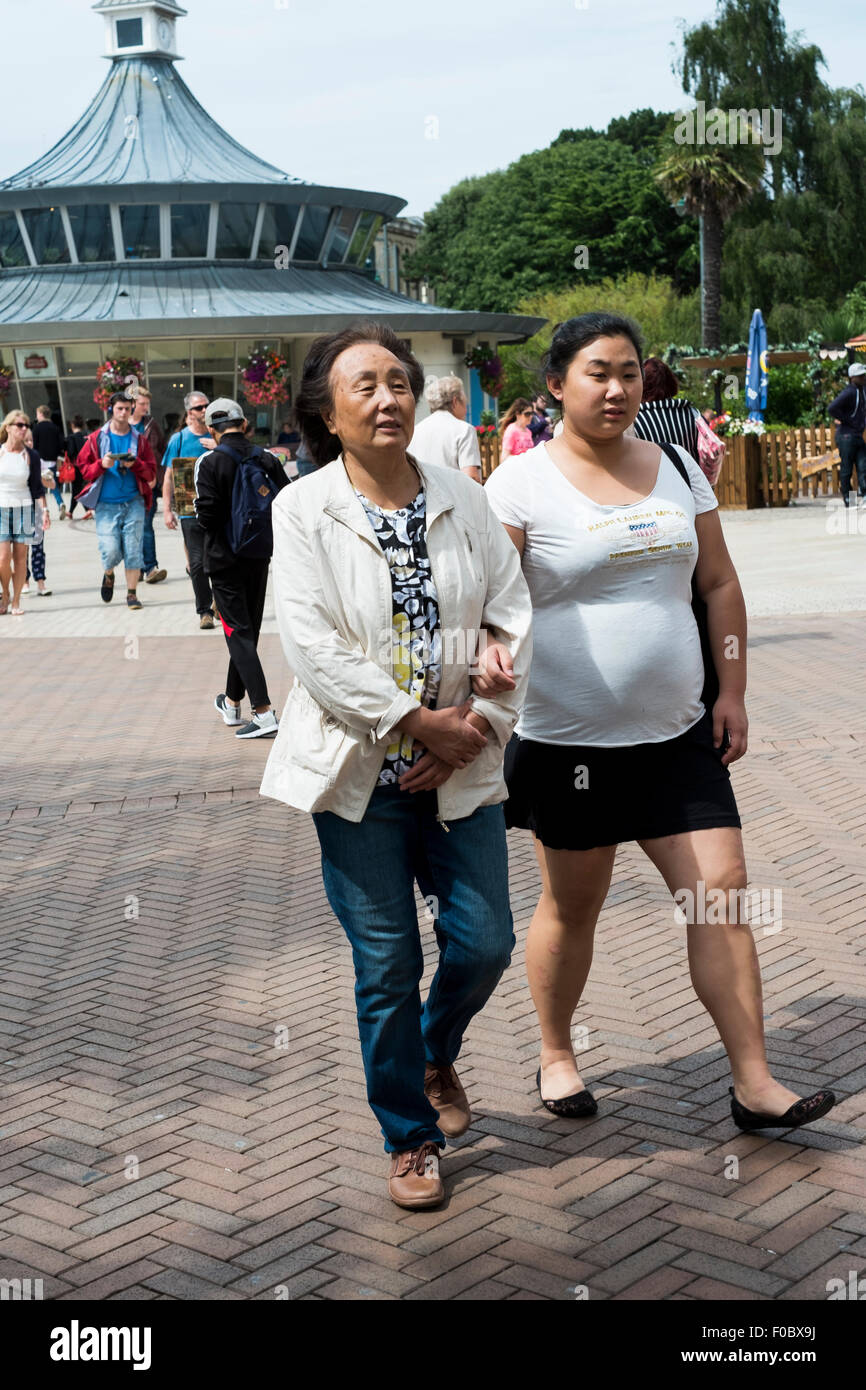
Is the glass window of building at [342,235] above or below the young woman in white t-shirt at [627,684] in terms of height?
above

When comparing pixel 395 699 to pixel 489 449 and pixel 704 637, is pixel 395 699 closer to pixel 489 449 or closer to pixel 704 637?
pixel 704 637

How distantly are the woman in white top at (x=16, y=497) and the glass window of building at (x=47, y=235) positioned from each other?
3029 cm

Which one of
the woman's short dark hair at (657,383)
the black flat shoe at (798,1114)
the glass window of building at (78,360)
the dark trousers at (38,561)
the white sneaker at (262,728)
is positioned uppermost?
the glass window of building at (78,360)

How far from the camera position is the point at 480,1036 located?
4469 millimetres

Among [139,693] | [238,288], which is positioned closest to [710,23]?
[238,288]

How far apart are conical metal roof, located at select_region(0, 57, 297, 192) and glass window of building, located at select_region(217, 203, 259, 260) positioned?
2.55 ft

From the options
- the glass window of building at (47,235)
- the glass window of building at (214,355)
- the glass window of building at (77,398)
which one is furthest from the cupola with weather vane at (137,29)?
the glass window of building at (77,398)

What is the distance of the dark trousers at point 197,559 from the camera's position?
39.1 ft

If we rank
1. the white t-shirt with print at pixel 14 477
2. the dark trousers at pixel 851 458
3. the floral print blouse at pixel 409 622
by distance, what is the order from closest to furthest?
the floral print blouse at pixel 409 622 < the white t-shirt with print at pixel 14 477 < the dark trousers at pixel 851 458

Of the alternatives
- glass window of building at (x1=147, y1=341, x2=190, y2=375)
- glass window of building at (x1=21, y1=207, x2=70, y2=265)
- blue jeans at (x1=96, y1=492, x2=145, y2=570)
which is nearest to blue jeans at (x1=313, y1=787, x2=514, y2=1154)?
blue jeans at (x1=96, y1=492, x2=145, y2=570)

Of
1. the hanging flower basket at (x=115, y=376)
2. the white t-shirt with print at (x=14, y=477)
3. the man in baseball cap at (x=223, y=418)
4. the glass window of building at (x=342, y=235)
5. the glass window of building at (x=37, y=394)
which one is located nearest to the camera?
the man in baseball cap at (x=223, y=418)

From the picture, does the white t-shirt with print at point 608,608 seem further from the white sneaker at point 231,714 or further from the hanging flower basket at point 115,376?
the hanging flower basket at point 115,376

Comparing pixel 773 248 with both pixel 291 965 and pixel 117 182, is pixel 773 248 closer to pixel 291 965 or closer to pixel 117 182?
pixel 117 182

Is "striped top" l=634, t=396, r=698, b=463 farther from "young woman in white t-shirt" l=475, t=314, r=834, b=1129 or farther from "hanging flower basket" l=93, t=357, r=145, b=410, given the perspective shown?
"hanging flower basket" l=93, t=357, r=145, b=410
